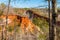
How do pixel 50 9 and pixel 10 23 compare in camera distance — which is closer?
pixel 50 9

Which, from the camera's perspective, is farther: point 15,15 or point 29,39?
point 15,15

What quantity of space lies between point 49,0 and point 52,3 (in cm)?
13

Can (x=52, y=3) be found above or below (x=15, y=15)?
above

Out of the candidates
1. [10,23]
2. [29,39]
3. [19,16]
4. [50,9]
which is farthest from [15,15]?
[50,9]

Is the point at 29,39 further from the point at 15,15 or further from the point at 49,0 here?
the point at 49,0

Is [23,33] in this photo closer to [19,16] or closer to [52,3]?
[19,16]

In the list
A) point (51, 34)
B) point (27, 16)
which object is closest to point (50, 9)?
point (51, 34)

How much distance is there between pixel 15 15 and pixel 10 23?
206cm

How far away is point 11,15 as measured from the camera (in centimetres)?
1335

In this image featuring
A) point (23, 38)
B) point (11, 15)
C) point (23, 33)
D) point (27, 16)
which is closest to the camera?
point (23, 38)

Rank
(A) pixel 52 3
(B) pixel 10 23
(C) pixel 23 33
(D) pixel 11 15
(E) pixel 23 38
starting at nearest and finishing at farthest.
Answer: (A) pixel 52 3 → (E) pixel 23 38 → (C) pixel 23 33 → (B) pixel 10 23 → (D) pixel 11 15

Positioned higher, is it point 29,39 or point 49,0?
point 49,0

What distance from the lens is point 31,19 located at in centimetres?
1361

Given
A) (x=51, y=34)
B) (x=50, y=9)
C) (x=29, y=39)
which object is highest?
(x=50, y=9)
